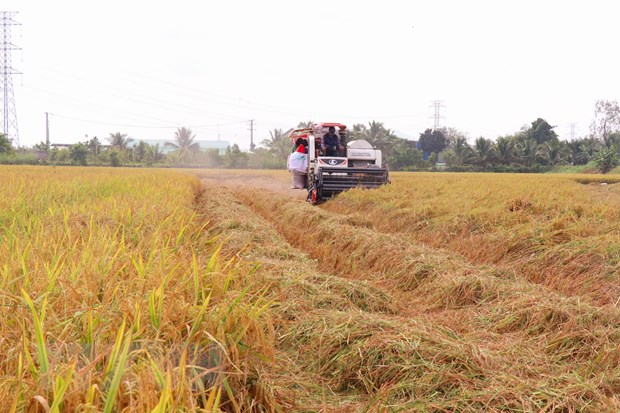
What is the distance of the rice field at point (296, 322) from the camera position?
1.87 m

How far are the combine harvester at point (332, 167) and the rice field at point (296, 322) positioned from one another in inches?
270

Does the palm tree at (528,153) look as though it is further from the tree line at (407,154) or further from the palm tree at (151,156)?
the palm tree at (151,156)

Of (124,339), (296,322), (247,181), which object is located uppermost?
(247,181)

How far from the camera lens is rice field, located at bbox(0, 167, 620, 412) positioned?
1868 millimetres

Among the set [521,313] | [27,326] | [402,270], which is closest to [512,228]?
[402,270]

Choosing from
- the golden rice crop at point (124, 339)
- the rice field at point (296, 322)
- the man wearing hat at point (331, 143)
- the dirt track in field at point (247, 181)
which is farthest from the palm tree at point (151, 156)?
the golden rice crop at point (124, 339)

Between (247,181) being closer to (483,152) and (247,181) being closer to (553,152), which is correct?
(483,152)

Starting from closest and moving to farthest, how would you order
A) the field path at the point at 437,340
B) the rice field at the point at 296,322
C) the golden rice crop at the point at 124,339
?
the golden rice crop at the point at 124,339 < the rice field at the point at 296,322 < the field path at the point at 437,340

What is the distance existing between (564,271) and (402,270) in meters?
1.87

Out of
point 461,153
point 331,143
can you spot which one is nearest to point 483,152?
point 461,153

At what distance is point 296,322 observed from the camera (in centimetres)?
374

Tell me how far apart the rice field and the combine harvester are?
6.86 m

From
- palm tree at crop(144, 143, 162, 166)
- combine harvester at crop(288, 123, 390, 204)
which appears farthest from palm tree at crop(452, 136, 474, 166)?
combine harvester at crop(288, 123, 390, 204)

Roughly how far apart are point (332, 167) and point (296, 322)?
10.6 m
